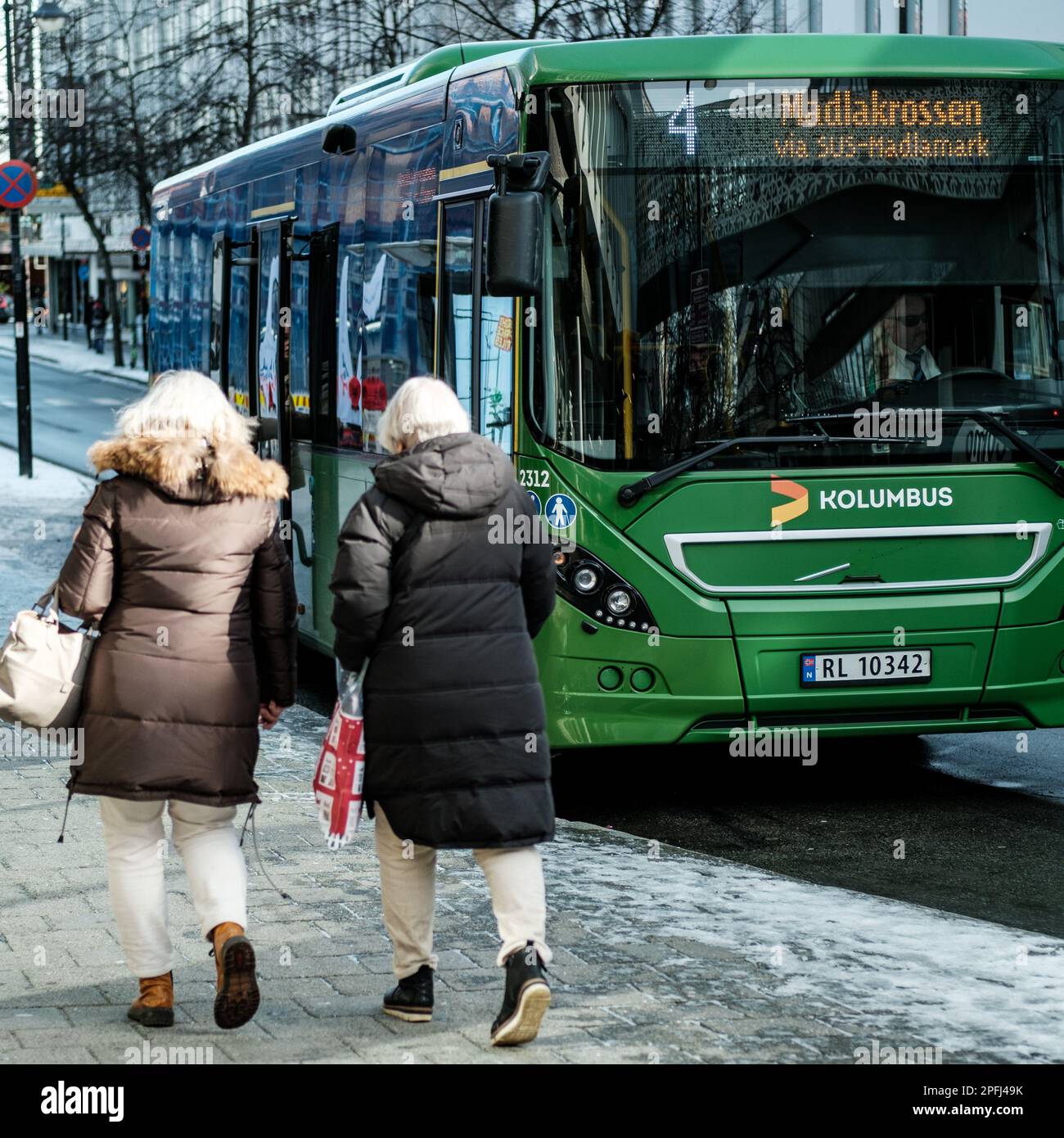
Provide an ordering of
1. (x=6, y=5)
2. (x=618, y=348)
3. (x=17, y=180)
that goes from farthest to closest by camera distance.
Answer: (x=6, y=5)
(x=17, y=180)
(x=618, y=348)

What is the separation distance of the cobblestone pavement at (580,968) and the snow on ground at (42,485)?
15.6m

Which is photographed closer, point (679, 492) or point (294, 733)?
point (679, 492)

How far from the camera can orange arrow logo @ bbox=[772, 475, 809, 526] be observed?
310 inches

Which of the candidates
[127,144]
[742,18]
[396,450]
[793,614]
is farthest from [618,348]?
[127,144]

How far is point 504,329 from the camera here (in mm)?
7926

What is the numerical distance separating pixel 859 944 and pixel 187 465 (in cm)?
241

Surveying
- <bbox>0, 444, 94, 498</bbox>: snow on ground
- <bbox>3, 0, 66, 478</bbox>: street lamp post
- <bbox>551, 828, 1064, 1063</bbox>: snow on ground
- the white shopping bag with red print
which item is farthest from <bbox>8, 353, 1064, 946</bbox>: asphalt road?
<bbox>3, 0, 66, 478</bbox>: street lamp post

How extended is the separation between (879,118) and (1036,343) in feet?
3.62

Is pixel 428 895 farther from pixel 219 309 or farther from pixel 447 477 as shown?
pixel 219 309

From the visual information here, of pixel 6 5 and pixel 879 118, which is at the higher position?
pixel 6 5

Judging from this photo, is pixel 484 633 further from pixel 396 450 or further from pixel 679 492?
pixel 679 492

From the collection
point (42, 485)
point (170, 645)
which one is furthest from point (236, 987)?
point (42, 485)

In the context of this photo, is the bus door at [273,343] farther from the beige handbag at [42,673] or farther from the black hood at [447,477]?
the black hood at [447,477]

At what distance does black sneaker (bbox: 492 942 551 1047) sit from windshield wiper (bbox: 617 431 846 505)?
10.5ft
